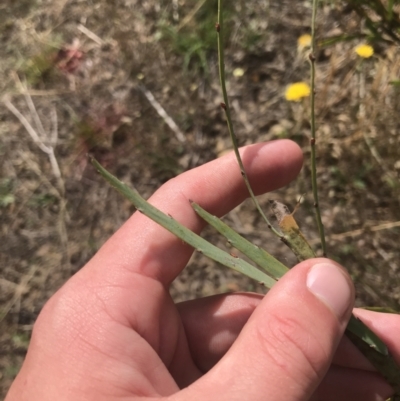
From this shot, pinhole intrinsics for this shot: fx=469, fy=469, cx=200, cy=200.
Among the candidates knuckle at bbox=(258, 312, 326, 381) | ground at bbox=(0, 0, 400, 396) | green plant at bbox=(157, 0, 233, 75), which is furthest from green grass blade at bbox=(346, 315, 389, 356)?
green plant at bbox=(157, 0, 233, 75)

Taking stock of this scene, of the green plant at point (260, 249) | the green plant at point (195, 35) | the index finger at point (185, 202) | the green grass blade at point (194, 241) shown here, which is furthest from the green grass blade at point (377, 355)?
the green plant at point (195, 35)

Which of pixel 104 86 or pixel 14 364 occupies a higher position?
pixel 104 86

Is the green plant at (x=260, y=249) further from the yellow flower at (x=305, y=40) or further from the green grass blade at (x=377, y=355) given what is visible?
the yellow flower at (x=305, y=40)

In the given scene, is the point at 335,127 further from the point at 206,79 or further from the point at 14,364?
the point at 14,364

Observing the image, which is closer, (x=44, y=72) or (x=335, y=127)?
(x=335, y=127)

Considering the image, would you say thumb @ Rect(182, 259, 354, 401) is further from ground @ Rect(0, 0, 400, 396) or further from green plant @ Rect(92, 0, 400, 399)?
ground @ Rect(0, 0, 400, 396)

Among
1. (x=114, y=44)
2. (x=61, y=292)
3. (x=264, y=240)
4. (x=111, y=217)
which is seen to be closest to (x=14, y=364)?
(x=111, y=217)

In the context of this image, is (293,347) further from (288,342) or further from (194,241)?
(194,241)
